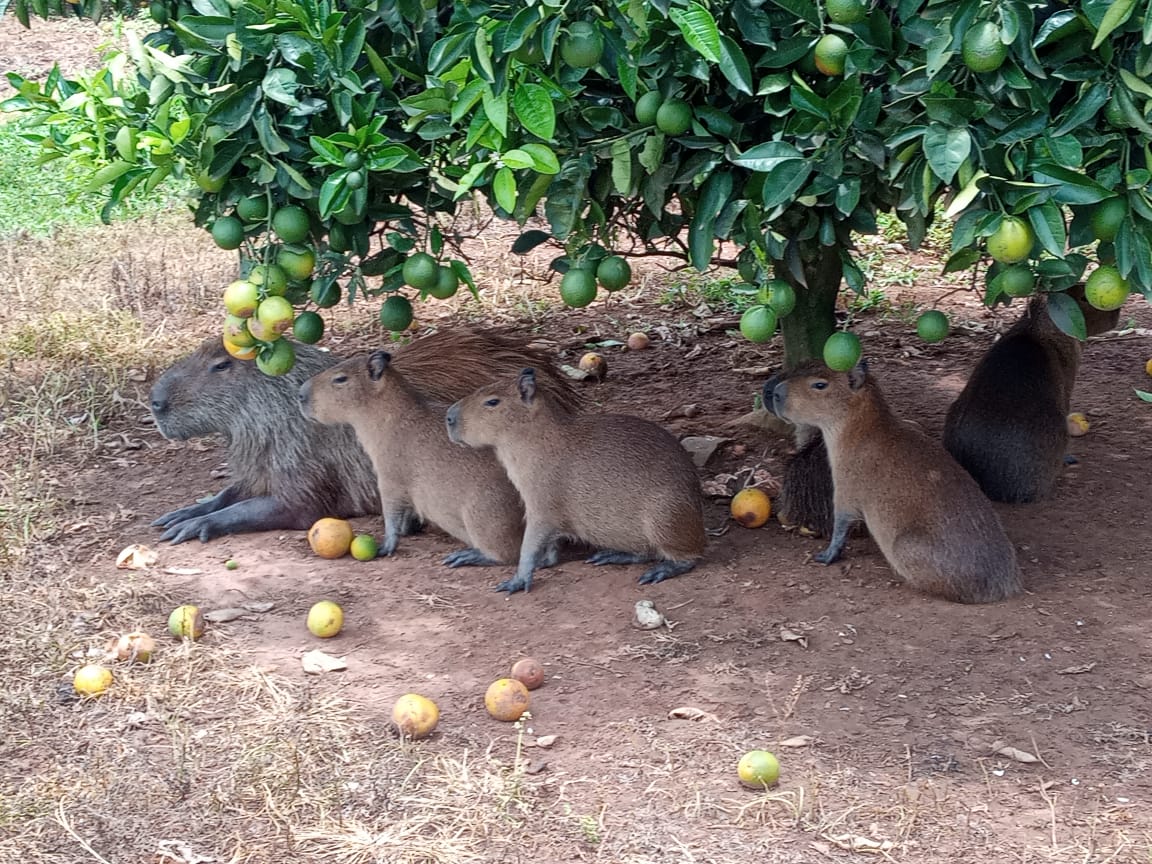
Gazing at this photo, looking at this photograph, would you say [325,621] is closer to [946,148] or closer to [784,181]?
[784,181]

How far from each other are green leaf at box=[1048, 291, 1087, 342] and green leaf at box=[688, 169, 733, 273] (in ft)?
2.77

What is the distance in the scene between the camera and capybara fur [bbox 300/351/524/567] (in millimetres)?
4582

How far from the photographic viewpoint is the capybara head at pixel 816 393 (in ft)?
14.2

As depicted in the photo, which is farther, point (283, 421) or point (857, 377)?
point (283, 421)

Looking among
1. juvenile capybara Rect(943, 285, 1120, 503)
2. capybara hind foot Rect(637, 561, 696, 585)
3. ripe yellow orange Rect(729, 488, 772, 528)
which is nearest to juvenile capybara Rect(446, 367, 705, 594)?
capybara hind foot Rect(637, 561, 696, 585)

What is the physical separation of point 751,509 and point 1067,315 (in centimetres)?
174

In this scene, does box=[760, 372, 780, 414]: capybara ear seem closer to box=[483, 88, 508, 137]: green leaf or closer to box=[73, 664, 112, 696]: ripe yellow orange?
box=[483, 88, 508, 137]: green leaf

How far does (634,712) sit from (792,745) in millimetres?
452

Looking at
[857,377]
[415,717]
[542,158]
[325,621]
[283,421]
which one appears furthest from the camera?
[283,421]

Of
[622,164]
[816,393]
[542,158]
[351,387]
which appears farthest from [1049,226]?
[351,387]

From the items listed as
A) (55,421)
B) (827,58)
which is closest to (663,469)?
(827,58)

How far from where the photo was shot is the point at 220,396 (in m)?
5.38

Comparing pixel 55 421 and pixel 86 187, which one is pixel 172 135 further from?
pixel 55 421

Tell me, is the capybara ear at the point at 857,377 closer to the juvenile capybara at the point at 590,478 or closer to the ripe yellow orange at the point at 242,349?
the juvenile capybara at the point at 590,478
